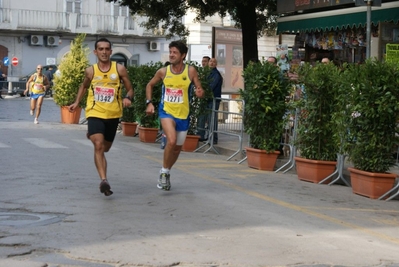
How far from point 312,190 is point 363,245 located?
178 inches

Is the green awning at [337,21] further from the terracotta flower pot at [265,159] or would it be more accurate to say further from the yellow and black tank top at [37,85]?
the yellow and black tank top at [37,85]

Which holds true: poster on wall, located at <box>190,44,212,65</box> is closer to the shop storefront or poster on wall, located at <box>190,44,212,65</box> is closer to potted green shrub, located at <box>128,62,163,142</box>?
potted green shrub, located at <box>128,62,163,142</box>

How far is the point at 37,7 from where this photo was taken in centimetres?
5925

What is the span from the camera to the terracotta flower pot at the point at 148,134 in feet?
68.1

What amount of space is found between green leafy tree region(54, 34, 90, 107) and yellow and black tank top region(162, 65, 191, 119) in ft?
51.5

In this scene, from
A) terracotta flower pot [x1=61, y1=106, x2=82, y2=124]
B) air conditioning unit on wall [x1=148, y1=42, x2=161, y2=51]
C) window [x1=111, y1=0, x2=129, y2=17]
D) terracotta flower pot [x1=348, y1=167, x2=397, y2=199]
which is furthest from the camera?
air conditioning unit on wall [x1=148, y1=42, x2=161, y2=51]

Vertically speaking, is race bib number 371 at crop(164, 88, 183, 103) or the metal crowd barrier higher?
race bib number 371 at crop(164, 88, 183, 103)

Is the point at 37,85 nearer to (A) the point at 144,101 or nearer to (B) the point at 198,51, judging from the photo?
(A) the point at 144,101

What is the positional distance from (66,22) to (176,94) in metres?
50.1

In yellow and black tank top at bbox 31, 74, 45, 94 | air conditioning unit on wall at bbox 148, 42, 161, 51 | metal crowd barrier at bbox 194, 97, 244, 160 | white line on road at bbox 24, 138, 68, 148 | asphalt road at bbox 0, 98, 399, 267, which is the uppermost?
air conditioning unit on wall at bbox 148, 42, 161, 51

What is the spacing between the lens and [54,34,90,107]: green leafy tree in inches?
1069

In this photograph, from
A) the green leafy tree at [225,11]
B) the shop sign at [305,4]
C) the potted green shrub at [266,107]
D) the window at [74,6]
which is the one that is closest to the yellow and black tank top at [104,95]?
the potted green shrub at [266,107]

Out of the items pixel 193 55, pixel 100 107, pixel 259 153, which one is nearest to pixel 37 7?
pixel 193 55

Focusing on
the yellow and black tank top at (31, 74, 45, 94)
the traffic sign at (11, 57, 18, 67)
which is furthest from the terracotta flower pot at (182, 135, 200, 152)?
the traffic sign at (11, 57, 18, 67)
